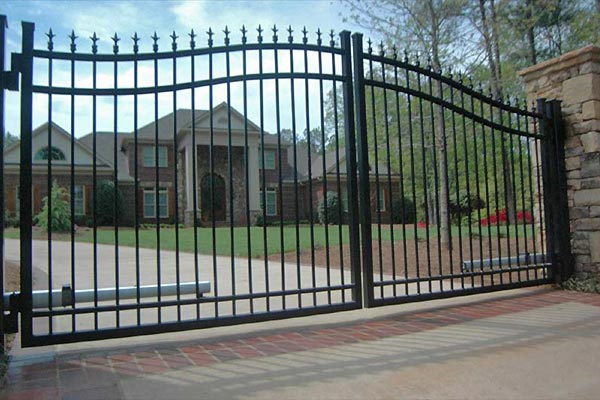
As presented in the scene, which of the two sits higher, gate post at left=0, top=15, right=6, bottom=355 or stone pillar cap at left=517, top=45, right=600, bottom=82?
stone pillar cap at left=517, top=45, right=600, bottom=82

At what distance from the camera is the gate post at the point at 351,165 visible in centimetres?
423

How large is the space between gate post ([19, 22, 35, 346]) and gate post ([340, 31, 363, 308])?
2603mm

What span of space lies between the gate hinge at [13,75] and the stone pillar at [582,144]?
5724 millimetres

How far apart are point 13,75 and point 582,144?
5.88 metres

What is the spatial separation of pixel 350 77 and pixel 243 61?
1092mm

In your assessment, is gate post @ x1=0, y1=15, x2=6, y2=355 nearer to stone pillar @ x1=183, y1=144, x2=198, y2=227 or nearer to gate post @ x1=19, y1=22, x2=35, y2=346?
gate post @ x1=19, y1=22, x2=35, y2=346

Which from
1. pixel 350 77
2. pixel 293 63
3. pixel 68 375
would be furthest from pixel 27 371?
pixel 350 77

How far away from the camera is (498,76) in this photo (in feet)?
41.7

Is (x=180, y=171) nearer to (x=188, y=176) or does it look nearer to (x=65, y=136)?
(x=188, y=176)

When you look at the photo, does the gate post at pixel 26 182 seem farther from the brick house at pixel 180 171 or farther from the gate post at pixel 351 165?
the brick house at pixel 180 171

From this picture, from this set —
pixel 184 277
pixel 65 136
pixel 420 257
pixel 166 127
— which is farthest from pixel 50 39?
pixel 166 127

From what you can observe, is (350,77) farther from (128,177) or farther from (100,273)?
(128,177)

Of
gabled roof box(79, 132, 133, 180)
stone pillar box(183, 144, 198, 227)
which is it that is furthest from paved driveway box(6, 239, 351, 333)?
gabled roof box(79, 132, 133, 180)

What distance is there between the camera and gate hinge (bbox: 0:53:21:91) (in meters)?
3.32
